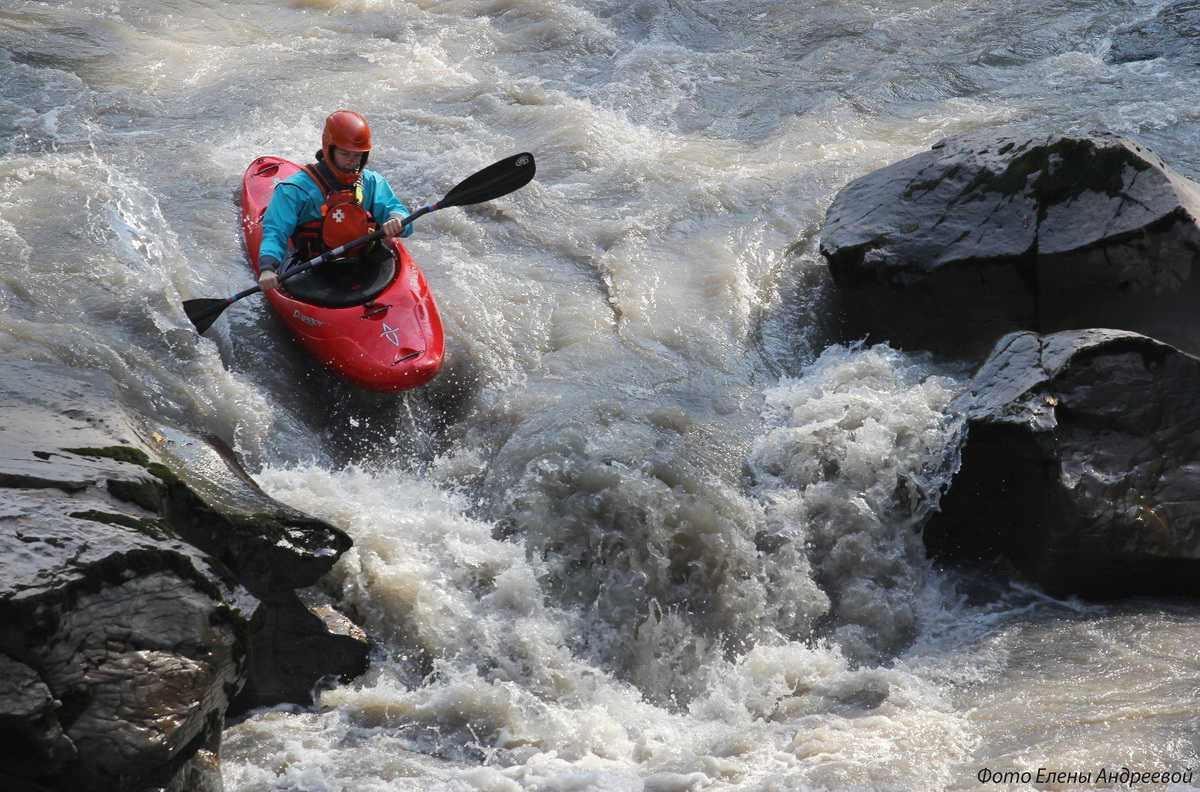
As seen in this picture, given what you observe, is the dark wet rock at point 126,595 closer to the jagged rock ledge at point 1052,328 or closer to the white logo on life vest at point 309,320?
the white logo on life vest at point 309,320

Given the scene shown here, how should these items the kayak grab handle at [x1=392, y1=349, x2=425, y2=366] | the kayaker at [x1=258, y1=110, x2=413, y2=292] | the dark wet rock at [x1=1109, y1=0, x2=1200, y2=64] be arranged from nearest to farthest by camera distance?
the kayak grab handle at [x1=392, y1=349, x2=425, y2=366], the kayaker at [x1=258, y1=110, x2=413, y2=292], the dark wet rock at [x1=1109, y1=0, x2=1200, y2=64]

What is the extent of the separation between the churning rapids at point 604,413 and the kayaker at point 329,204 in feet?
1.44

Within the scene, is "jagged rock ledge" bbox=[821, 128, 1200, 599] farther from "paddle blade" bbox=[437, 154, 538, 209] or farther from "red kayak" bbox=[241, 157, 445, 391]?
"red kayak" bbox=[241, 157, 445, 391]

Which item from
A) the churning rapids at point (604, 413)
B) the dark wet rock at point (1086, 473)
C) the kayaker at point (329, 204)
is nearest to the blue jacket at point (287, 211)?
the kayaker at point (329, 204)

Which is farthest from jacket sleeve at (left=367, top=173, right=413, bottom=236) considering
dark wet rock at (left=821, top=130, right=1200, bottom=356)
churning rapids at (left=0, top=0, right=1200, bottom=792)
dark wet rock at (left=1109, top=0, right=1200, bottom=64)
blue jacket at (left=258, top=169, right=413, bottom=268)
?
dark wet rock at (left=1109, top=0, right=1200, bottom=64)

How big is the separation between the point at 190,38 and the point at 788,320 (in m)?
5.84

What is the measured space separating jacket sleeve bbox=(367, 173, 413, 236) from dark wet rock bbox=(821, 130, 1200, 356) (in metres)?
2.30

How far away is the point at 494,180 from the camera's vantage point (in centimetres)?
549

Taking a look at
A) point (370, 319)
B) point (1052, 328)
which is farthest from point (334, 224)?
point (1052, 328)

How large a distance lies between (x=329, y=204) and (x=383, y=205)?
0.30 m

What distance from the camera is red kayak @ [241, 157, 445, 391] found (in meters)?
4.66

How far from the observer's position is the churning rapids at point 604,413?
335 centimetres

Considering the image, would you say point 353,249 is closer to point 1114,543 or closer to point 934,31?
point 1114,543

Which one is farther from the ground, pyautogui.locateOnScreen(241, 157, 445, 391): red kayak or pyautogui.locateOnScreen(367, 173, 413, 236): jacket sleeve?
pyautogui.locateOnScreen(367, 173, 413, 236): jacket sleeve
